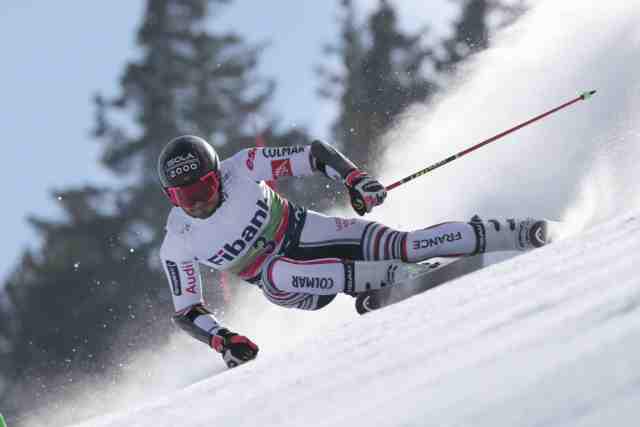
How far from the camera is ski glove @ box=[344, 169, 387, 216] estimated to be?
198 inches

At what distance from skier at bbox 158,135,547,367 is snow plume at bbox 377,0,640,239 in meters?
0.72

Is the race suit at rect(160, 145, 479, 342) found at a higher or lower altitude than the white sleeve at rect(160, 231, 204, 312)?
higher

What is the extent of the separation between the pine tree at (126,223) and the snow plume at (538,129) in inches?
329

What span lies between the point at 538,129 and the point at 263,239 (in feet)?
11.2

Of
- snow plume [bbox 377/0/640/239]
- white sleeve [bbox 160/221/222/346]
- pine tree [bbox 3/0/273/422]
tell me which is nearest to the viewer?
white sleeve [bbox 160/221/222/346]

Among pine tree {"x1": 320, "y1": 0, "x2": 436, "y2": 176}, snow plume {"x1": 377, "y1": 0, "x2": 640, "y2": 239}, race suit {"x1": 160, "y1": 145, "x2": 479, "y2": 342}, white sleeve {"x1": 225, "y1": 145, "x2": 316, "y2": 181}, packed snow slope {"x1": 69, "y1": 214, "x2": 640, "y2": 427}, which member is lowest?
packed snow slope {"x1": 69, "y1": 214, "x2": 640, "y2": 427}

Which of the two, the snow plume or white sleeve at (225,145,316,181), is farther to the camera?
the snow plume

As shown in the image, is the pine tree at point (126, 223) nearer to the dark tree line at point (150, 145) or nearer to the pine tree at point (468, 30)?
the dark tree line at point (150, 145)

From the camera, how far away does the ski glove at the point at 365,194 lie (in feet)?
16.5

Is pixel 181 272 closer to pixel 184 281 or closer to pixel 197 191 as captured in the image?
pixel 184 281

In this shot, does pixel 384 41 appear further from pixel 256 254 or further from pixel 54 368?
pixel 256 254

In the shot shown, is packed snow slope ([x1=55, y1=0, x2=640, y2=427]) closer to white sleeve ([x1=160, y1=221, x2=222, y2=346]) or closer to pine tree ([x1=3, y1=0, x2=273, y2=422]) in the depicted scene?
white sleeve ([x1=160, y1=221, x2=222, y2=346])

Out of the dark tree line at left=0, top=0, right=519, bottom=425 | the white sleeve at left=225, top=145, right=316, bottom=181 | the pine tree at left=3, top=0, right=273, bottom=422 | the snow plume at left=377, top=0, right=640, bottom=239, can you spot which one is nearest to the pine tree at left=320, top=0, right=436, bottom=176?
the dark tree line at left=0, top=0, right=519, bottom=425

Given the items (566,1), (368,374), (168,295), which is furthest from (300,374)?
(168,295)
